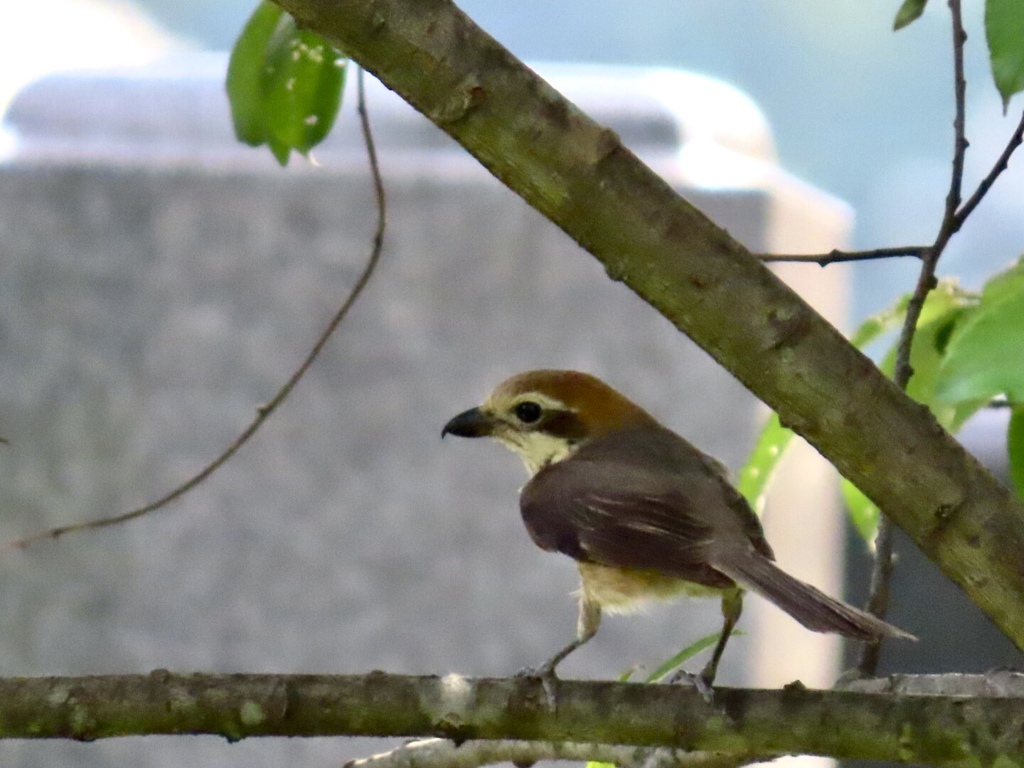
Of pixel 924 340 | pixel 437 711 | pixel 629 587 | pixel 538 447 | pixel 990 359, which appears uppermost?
pixel 924 340

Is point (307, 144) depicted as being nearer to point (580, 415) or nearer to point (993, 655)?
point (580, 415)

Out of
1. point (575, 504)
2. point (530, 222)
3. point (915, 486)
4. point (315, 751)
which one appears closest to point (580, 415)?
point (575, 504)

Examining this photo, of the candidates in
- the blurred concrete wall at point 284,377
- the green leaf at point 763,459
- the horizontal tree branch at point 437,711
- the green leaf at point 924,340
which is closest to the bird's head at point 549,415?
the green leaf at point 763,459

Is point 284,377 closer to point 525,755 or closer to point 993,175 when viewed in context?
point 525,755

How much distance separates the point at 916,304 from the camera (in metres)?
1.40

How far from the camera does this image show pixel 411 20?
104cm

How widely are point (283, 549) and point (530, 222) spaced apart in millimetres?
1030

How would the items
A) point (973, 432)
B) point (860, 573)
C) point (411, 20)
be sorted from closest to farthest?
point (411, 20) < point (973, 432) < point (860, 573)

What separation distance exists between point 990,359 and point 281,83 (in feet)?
3.64

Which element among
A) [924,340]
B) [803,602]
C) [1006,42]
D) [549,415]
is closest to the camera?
[1006,42]

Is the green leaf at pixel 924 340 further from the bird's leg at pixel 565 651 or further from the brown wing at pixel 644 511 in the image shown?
the bird's leg at pixel 565 651

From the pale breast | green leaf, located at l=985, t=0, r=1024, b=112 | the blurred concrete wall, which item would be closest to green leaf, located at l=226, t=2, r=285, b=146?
the pale breast

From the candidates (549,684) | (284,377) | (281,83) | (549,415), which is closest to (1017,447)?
(549,684)

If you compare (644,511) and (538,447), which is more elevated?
(538,447)
